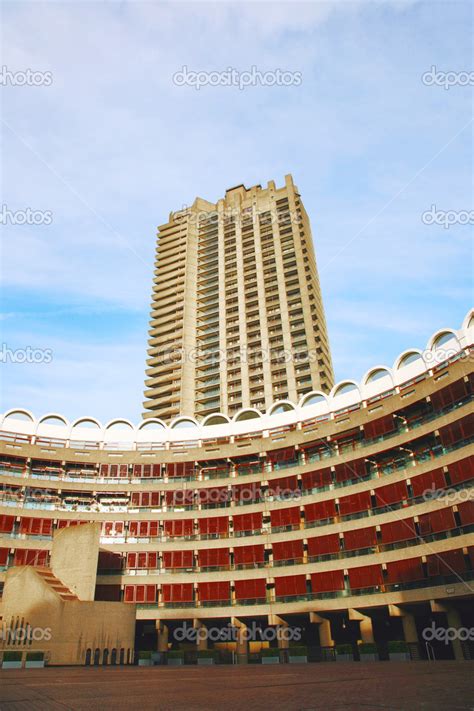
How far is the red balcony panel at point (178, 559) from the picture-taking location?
46344mm

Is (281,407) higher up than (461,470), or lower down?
higher up

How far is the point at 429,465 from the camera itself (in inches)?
1474

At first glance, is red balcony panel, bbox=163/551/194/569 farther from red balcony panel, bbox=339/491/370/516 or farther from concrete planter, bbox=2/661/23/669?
concrete planter, bbox=2/661/23/669

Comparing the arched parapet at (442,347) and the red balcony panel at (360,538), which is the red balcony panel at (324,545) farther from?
the arched parapet at (442,347)

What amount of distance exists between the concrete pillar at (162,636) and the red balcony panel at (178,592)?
1981 mm

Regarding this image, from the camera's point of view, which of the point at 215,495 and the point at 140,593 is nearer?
the point at 140,593

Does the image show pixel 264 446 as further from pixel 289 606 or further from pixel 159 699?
pixel 159 699

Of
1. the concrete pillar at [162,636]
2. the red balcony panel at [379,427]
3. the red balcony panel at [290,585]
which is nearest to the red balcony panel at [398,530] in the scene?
the red balcony panel at [379,427]

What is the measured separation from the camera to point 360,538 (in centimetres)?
4059

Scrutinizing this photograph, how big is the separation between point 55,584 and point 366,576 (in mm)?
22663

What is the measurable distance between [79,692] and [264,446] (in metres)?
37.8

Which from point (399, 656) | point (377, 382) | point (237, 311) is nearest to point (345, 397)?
point (377, 382)

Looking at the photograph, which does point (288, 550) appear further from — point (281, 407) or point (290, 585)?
point (281, 407)

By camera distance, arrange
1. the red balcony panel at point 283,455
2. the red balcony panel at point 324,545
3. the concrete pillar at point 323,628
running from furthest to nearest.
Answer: the red balcony panel at point 283,455 → the red balcony panel at point 324,545 → the concrete pillar at point 323,628
